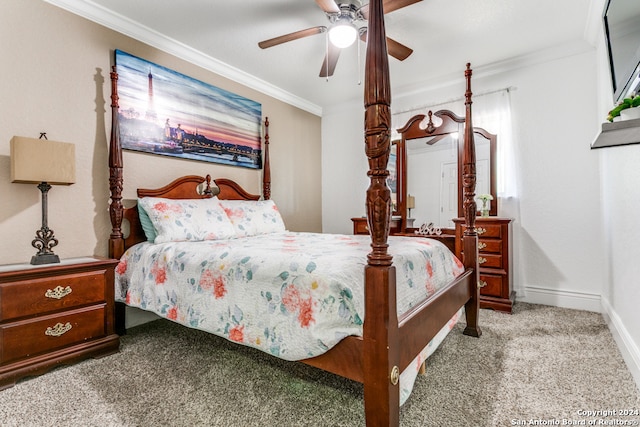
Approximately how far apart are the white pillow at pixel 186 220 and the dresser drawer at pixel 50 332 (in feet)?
2.03

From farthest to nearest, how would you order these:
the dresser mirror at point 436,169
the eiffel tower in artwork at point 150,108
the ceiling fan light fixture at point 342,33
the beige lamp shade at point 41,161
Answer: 1. the dresser mirror at point 436,169
2. the eiffel tower in artwork at point 150,108
3. the ceiling fan light fixture at point 342,33
4. the beige lamp shade at point 41,161

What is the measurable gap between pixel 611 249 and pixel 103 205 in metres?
3.99

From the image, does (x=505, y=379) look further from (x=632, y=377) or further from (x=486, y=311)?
(x=486, y=311)

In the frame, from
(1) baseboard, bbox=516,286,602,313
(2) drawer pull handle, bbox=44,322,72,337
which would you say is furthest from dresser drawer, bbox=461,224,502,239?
(2) drawer pull handle, bbox=44,322,72,337

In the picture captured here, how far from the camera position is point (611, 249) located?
8.16 ft

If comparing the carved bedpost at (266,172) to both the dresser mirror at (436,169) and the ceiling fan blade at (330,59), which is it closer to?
the ceiling fan blade at (330,59)

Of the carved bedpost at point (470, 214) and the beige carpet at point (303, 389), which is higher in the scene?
the carved bedpost at point (470, 214)

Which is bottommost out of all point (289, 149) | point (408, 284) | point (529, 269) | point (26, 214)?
point (529, 269)

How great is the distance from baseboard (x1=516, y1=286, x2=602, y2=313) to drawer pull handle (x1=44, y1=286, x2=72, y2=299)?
368 cm

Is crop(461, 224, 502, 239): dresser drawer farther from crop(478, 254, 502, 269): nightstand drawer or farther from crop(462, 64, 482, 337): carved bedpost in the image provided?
crop(462, 64, 482, 337): carved bedpost

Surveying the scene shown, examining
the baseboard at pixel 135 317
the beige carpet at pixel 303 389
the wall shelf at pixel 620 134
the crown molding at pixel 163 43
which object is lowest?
the beige carpet at pixel 303 389

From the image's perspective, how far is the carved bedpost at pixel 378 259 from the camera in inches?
41.3

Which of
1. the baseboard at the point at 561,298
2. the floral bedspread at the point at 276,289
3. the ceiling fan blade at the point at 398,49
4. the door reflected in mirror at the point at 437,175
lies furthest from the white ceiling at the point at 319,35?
the baseboard at the point at 561,298

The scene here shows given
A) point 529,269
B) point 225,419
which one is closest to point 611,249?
point 529,269
